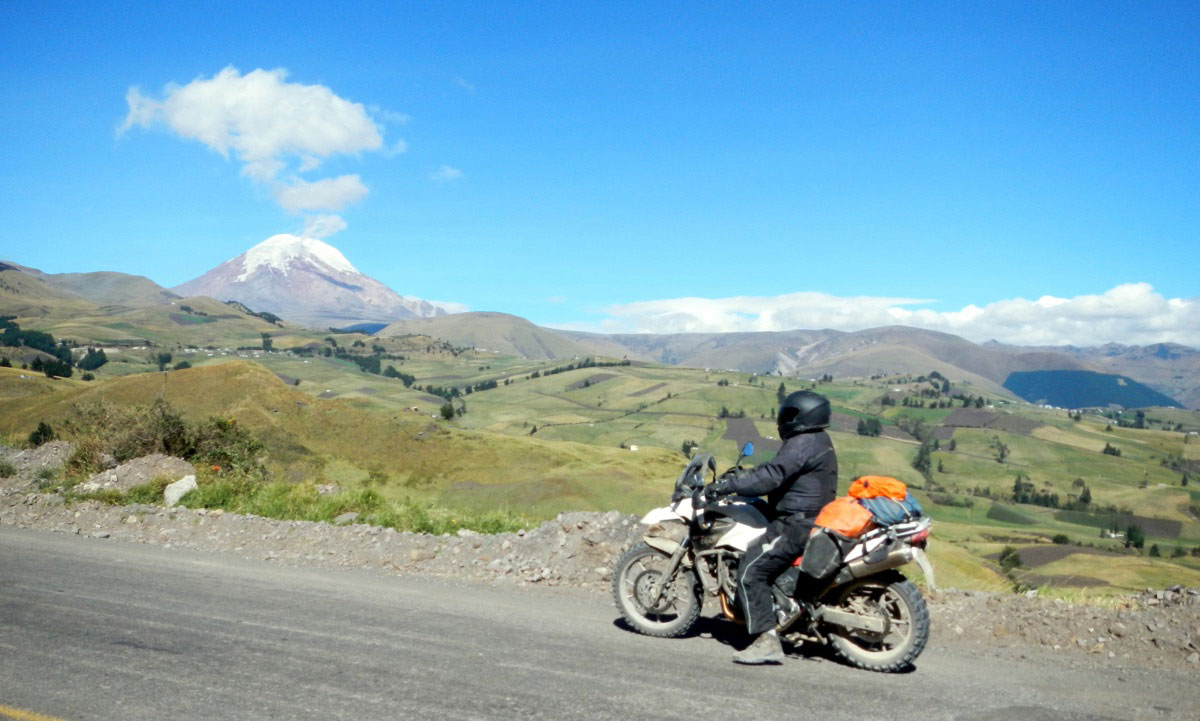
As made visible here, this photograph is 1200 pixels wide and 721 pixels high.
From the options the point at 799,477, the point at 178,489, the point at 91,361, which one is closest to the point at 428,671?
the point at 799,477

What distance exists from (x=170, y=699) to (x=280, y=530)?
7.94 metres

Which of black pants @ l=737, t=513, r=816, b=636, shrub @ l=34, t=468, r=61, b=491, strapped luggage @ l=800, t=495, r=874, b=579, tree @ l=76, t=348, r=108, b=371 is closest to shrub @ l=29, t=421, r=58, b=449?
shrub @ l=34, t=468, r=61, b=491

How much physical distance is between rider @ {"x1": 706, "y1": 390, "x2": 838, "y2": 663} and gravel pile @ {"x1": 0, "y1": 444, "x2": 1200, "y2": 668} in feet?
8.23

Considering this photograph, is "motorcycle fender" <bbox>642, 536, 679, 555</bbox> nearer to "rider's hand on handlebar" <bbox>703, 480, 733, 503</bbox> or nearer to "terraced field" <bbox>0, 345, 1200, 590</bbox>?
"rider's hand on handlebar" <bbox>703, 480, 733, 503</bbox>

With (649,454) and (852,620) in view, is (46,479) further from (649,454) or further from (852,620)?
(649,454)

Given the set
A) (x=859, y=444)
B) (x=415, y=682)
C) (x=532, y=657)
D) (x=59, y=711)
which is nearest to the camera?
(x=59, y=711)

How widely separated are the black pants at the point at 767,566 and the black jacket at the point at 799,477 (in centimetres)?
15

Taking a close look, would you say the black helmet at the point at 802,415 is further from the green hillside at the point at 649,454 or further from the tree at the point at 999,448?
the tree at the point at 999,448

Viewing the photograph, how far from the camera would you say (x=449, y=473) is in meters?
51.2

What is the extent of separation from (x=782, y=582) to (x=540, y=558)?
4.65m

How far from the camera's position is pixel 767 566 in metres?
7.12

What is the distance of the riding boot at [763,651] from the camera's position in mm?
6781

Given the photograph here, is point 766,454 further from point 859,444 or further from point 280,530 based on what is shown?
point 280,530

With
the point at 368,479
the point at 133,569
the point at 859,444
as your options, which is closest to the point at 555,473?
the point at 368,479
